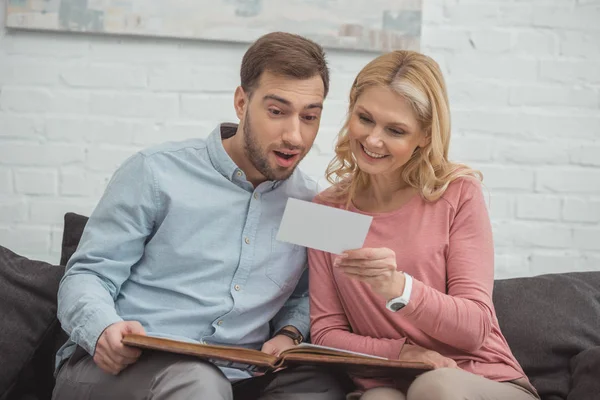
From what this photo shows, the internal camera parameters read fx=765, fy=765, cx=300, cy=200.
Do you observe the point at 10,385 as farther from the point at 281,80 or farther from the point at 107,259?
the point at 281,80

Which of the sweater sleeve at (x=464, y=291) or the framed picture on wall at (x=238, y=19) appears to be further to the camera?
the framed picture on wall at (x=238, y=19)

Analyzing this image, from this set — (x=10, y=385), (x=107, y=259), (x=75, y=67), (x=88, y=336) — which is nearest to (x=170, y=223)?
(x=107, y=259)

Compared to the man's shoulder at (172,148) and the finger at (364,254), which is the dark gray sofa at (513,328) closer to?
the man's shoulder at (172,148)

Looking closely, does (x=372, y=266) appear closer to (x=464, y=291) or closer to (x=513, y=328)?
(x=464, y=291)

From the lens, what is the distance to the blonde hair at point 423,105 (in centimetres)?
171

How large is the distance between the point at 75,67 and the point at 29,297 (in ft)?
2.48

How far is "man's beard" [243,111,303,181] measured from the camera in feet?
5.83

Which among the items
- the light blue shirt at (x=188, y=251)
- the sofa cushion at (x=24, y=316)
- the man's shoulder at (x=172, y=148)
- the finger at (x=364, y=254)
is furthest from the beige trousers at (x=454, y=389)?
the sofa cushion at (x=24, y=316)

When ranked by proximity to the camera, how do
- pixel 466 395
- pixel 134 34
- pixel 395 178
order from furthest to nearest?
1. pixel 134 34
2. pixel 395 178
3. pixel 466 395

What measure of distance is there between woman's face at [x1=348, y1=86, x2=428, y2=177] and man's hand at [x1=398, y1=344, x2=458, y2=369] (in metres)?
0.40

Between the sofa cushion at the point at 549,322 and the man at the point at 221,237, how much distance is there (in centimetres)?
50

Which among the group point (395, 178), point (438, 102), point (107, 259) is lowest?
point (107, 259)

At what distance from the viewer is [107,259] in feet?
5.52

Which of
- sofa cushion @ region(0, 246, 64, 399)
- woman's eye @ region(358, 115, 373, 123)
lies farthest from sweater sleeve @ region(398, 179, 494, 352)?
sofa cushion @ region(0, 246, 64, 399)
